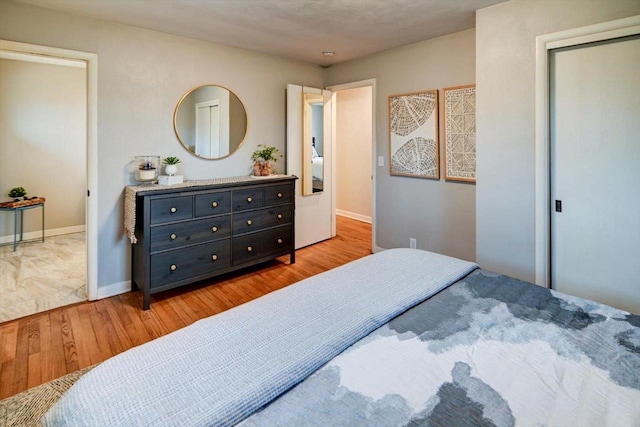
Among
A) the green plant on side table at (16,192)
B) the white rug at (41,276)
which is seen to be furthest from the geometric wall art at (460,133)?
the green plant on side table at (16,192)

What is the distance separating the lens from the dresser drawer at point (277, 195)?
368 centimetres

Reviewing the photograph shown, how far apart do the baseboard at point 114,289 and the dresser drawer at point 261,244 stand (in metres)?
0.99

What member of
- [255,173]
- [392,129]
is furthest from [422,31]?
[255,173]

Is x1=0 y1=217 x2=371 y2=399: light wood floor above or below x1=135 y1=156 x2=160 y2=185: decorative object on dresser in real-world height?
below

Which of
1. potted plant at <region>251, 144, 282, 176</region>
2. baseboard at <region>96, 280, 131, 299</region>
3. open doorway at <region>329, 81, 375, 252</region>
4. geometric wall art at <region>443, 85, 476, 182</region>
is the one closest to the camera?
baseboard at <region>96, 280, 131, 299</region>

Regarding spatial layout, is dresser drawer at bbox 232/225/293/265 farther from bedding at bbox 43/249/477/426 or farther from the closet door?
the closet door

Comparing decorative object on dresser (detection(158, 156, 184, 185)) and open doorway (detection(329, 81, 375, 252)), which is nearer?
decorative object on dresser (detection(158, 156, 184, 185))

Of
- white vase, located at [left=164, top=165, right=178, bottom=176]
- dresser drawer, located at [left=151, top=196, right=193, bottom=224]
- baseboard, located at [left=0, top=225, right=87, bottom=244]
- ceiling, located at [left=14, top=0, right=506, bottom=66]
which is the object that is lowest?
baseboard, located at [left=0, top=225, right=87, bottom=244]

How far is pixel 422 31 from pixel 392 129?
103 centimetres

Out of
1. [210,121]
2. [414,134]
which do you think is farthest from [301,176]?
[414,134]

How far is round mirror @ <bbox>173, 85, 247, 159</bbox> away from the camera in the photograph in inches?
136

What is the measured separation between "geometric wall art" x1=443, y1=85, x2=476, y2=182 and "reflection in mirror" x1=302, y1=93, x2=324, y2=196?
1.73 metres

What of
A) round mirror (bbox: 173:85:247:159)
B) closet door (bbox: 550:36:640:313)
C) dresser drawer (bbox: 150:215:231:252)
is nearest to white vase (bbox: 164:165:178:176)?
round mirror (bbox: 173:85:247:159)

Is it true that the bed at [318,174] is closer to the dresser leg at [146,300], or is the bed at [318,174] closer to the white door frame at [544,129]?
the dresser leg at [146,300]
